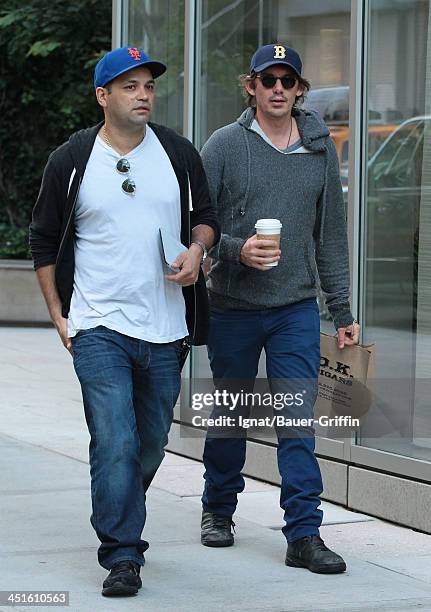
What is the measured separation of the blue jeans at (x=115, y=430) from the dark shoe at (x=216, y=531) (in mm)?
712

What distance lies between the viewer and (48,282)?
504cm

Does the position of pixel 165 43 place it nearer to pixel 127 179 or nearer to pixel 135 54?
pixel 135 54

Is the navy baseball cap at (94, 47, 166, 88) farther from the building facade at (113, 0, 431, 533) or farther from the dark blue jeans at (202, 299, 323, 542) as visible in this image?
the building facade at (113, 0, 431, 533)

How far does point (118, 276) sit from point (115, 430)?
21.2 inches

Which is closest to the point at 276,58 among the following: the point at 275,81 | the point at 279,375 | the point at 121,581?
the point at 275,81

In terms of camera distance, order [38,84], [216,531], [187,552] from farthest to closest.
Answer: [38,84] < [216,531] < [187,552]

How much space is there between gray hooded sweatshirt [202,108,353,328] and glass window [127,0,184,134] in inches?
101

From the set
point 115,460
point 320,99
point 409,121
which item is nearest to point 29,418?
point 320,99

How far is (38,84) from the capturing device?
18.4 meters

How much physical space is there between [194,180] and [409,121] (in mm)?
1524

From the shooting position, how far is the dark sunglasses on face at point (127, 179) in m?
4.93

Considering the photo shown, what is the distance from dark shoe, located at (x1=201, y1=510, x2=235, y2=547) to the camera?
570 centimetres

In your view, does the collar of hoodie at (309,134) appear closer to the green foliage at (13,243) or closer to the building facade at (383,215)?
the building facade at (383,215)

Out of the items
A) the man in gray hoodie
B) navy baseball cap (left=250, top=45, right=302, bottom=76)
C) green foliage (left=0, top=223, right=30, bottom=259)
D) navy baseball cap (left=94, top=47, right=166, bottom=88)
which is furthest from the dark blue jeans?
green foliage (left=0, top=223, right=30, bottom=259)
